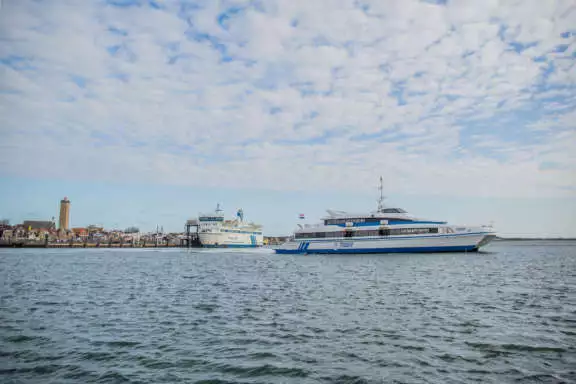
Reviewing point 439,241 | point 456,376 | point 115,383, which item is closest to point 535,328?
point 456,376

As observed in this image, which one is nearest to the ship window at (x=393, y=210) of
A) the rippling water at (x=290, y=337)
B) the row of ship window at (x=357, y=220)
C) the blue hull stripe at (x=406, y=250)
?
the row of ship window at (x=357, y=220)

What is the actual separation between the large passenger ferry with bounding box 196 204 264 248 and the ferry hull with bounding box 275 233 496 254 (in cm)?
4928

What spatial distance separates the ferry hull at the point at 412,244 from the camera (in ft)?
204

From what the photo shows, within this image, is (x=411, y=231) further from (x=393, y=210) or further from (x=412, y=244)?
(x=393, y=210)

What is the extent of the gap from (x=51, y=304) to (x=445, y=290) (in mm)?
19739

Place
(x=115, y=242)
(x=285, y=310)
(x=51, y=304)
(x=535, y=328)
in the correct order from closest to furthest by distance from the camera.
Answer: (x=535, y=328)
(x=285, y=310)
(x=51, y=304)
(x=115, y=242)

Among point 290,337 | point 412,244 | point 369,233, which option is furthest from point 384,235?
point 290,337

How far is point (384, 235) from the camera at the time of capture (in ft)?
215

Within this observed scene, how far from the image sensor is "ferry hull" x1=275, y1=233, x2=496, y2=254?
6212cm

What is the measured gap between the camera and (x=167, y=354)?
959cm

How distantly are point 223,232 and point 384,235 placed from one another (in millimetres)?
59819

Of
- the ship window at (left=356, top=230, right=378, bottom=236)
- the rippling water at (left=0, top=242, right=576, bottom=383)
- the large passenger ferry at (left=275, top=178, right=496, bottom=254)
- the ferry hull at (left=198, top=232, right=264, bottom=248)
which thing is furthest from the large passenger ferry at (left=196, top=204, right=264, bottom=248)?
the rippling water at (left=0, top=242, right=576, bottom=383)

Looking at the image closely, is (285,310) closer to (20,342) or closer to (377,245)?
(20,342)

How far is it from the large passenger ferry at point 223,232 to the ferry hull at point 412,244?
4928 centimetres
